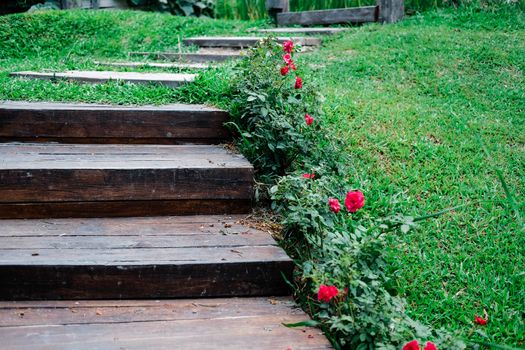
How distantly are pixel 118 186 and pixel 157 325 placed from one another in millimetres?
926

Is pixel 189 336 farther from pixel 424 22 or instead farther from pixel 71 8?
pixel 71 8

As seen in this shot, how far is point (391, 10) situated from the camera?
6988mm

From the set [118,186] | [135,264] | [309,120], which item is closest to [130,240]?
[135,264]

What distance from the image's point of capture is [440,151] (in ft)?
12.2

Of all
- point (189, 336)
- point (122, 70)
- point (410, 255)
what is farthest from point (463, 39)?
point (189, 336)

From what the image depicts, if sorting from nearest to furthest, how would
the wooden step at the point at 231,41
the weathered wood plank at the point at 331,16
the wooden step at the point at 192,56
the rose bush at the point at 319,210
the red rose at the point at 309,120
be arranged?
the rose bush at the point at 319,210
the red rose at the point at 309,120
the wooden step at the point at 192,56
the wooden step at the point at 231,41
the weathered wood plank at the point at 331,16

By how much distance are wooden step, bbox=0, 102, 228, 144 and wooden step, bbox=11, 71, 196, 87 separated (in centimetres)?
63

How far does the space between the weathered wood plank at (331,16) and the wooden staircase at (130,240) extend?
162 inches

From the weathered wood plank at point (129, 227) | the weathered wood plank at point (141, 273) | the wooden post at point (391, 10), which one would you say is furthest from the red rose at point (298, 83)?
the wooden post at point (391, 10)

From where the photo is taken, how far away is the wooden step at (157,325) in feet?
7.27

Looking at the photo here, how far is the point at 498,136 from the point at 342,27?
12.1 feet

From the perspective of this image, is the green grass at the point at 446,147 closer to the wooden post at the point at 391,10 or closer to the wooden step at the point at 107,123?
the wooden post at the point at 391,10

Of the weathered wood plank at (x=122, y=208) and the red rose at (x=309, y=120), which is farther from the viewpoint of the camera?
the red rose at (x=309, y=120)

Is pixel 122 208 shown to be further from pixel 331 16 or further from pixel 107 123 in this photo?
pixel 331 16
